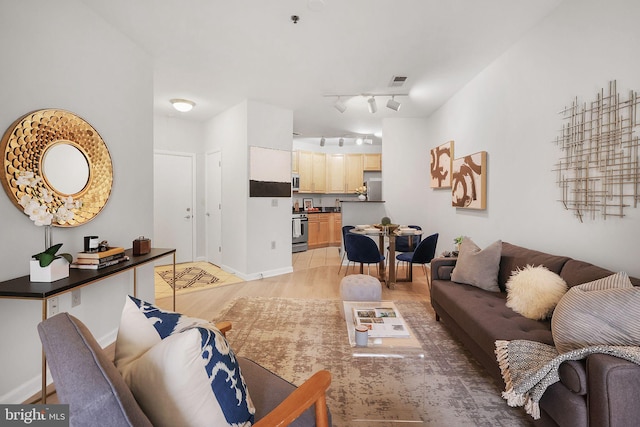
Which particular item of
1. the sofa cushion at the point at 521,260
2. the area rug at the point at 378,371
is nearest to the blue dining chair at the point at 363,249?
the area rug at the point at 378,371

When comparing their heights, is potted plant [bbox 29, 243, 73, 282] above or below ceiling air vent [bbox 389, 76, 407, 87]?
below

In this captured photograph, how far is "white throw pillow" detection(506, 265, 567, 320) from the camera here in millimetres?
1894

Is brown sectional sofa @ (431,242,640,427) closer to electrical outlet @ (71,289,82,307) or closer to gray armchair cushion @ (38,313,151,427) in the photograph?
gray armchair cushion @ (38,313,151,427)

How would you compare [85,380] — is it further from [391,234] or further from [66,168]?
[391,234]

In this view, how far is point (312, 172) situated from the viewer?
775 cm

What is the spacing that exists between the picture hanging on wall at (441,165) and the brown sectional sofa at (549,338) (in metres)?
1.95

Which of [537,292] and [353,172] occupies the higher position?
[353,172]

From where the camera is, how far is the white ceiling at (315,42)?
2447 mm

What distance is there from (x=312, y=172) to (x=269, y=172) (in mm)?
3007

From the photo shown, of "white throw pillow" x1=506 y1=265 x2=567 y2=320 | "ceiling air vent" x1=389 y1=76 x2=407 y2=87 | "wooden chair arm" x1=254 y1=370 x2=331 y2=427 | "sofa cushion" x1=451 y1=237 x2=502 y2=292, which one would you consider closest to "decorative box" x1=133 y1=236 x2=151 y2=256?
"wooden chair arm" x1=254 y1=370 x2=331 y2=427

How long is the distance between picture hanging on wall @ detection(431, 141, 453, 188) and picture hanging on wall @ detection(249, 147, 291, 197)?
2.40m

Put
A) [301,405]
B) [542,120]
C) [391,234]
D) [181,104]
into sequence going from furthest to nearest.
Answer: [181,104] < [391,234] < [542,120] < [301,405]

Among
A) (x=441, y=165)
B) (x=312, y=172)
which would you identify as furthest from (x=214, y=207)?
(x=441, y=165)

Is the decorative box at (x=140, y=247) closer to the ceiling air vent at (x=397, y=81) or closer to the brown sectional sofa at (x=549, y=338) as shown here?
the brown sectional sofa at (x=549, y=338)
